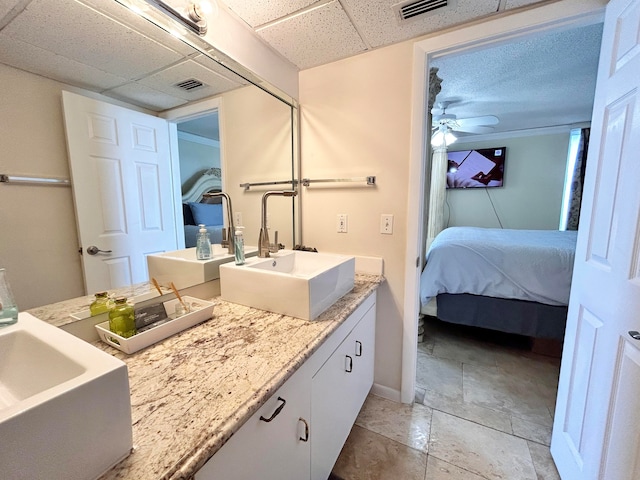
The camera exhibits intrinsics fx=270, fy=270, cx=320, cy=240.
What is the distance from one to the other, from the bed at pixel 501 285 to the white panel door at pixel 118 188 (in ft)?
6.48

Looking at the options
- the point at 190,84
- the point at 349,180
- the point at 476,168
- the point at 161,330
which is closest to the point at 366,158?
the point at 349,180

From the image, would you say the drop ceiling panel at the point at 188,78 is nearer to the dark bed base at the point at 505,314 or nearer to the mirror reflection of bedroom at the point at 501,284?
the mirror reflection of bedroom at the point at 501,284

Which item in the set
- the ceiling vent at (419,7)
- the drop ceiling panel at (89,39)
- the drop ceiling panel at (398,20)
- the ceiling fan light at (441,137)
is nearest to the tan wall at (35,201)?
the drop ceiling panel at (89,39)

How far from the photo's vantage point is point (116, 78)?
35.3 inches

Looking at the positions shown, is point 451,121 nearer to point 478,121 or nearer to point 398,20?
point 478,121

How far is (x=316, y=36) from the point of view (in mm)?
1346

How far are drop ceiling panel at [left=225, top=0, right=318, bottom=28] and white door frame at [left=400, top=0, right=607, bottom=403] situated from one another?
624 mm

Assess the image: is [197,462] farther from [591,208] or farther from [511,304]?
[511,304]

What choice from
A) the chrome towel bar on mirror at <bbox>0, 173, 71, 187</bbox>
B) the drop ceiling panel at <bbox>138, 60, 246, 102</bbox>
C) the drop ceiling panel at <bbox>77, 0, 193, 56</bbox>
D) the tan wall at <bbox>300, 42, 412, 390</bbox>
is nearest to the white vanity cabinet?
the tan wall at <bbox>300, 42, 412, 390</bbox>

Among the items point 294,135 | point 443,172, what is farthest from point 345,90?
point 443,172

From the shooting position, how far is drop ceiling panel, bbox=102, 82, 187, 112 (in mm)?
906

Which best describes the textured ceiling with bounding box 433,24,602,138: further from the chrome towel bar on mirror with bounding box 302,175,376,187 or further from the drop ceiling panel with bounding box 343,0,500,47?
the chrome towel bar on mirror with bounding box 302,175,376,187

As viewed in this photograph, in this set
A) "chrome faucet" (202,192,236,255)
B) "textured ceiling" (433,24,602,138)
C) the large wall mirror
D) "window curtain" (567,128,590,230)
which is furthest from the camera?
"window curtain" (567,128,590,230)

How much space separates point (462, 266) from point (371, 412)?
132cm
